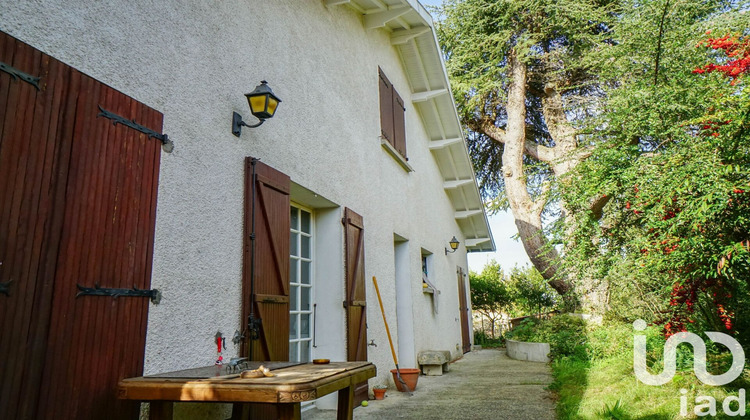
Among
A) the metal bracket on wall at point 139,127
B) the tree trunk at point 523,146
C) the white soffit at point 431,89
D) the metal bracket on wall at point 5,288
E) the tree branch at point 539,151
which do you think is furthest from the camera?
the tree branch at point 539,151

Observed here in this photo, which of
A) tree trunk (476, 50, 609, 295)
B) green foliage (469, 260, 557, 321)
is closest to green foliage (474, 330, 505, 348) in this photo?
green foliage (469, 260, 557, 321)

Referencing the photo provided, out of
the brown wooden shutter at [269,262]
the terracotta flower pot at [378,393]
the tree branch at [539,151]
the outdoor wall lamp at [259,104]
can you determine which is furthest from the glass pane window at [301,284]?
the tree branch at [539,151]

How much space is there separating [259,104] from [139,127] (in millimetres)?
1043

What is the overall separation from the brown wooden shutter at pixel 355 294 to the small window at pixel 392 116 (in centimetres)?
211

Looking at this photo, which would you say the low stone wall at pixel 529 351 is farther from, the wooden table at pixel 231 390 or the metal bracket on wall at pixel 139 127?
the metal bracket on wall at pixel 139 127

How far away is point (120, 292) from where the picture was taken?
8.04 feet

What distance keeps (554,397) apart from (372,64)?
16.8 ft

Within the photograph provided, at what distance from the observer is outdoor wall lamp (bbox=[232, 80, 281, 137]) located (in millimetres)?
3543

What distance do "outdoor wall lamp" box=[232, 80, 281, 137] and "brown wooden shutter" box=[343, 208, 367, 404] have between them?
6.47 ft

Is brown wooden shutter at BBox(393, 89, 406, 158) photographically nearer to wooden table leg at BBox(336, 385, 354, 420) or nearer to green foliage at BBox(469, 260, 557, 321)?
wooden table leg at BBox(336, 385, 354, 420)

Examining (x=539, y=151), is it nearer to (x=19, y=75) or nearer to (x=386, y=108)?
(x=386, y=108)

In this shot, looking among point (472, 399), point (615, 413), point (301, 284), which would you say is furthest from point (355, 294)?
point (615, 413)

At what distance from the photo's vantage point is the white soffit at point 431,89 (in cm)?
690

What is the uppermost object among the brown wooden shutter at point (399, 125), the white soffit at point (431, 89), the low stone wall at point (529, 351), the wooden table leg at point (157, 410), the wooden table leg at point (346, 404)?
the white soffit at point (431, 89)
